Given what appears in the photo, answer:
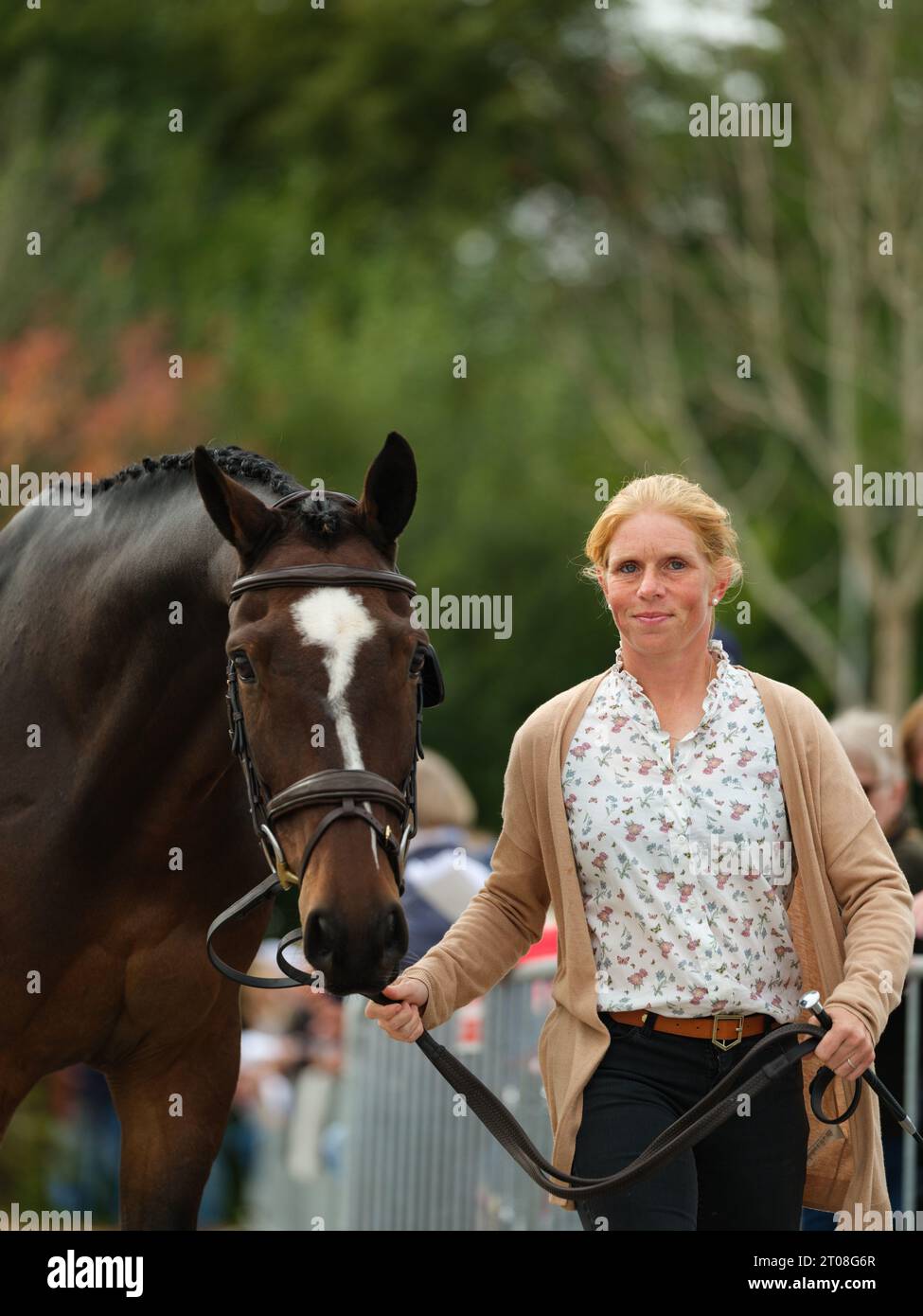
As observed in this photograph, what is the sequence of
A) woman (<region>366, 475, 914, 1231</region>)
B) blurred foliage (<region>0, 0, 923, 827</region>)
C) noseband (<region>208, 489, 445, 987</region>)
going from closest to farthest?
1. noseband (<region>208, 489, 445, 987</region>)
2. woman (<region>366, 475, 914, 1231</region>)
3. blurred foliage (<region>0, 0, 923, 827</region>)

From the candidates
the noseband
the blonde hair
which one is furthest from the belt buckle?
the blonde hair

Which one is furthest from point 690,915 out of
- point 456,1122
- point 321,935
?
point 456,1122

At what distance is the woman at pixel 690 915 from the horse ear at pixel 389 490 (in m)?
0.46

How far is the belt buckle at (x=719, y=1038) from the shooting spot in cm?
360

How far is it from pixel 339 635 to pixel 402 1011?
0.78 meters

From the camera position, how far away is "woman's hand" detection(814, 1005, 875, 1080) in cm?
336

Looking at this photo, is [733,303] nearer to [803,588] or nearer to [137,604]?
[803,588]

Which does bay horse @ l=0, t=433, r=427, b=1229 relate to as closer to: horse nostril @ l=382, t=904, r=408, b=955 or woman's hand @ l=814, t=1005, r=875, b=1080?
horse nostril @ l=382, t=904, r=408, b=955

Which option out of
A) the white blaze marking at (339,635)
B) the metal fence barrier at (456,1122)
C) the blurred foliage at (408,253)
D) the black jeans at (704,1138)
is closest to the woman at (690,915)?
the black jeans at (704,1138)

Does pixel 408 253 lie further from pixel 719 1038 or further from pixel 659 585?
pixel 719 1038

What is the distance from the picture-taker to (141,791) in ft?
13.4

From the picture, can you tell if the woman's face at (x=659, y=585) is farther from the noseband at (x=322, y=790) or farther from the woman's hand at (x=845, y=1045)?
the woman's hand at (x=845, y=1045)

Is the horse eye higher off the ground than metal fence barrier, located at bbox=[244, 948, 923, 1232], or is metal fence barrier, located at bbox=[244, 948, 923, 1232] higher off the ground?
the horse eye
